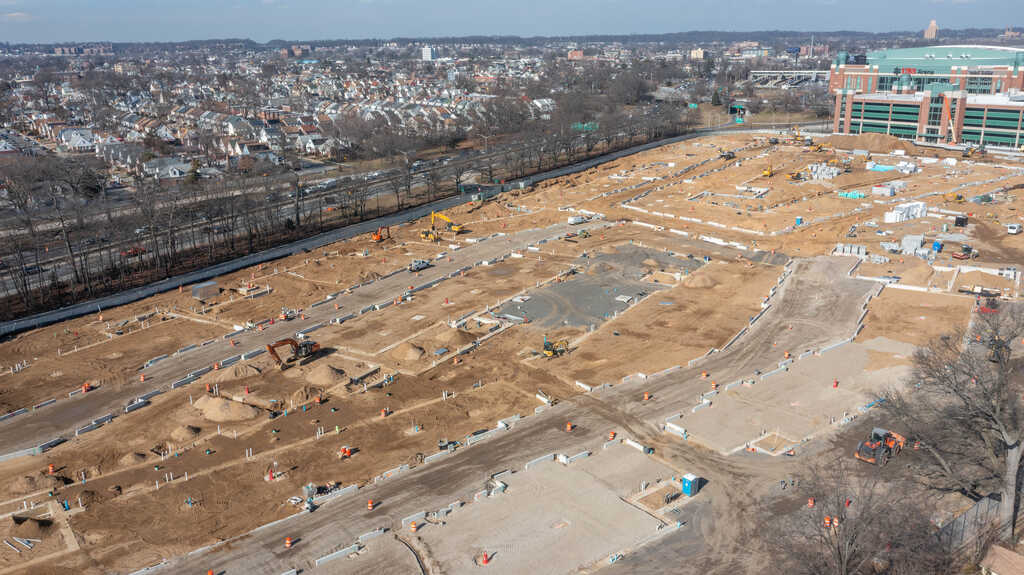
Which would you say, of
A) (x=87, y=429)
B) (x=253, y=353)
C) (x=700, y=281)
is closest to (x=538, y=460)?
(x=253, y=353)

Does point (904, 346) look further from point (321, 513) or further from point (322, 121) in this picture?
point (322, 121)

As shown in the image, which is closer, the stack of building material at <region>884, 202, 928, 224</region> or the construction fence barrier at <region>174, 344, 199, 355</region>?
the construction fence barrier at <region>174, 344, 199, 355</region>

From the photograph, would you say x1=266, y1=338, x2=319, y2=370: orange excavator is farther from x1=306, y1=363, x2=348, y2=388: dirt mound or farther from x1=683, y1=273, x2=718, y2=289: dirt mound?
x1=683, y1=273, x2=718, y2=289: dirt mound

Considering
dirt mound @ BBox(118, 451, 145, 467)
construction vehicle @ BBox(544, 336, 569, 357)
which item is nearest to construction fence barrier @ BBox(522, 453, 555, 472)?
construction vehicle @ BBox(544, 336, 569, 357)

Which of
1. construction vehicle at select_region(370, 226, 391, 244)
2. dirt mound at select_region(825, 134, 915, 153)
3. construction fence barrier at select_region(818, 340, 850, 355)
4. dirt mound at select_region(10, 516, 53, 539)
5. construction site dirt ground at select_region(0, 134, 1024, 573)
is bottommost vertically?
construction fence barrier at select_region(818, 340, 850, 355)

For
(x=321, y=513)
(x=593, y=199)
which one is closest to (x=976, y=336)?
(x=321, y=513)

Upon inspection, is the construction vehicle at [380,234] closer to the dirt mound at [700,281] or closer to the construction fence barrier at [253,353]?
the construction fence barrier at [253,353]

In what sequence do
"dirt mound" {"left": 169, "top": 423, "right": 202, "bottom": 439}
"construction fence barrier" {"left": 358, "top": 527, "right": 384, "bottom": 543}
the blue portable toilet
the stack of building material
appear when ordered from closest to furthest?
"construction fence barrier" {"left": 358, "top": 527, "right": 384, "bottom": 543}, the blue portable toilet, "dirt mound" {"left": 169, "top": 423, "right": 202, "bottom": 439}, the stack of building material
